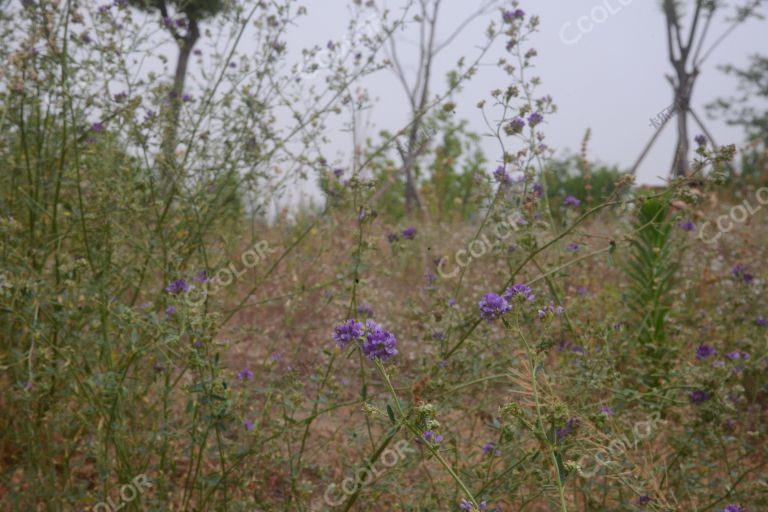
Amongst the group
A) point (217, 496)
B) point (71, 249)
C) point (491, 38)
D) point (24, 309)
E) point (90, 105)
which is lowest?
point (217, 496)

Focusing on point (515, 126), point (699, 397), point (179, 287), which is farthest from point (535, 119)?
point (179, 287)

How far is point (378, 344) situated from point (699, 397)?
1.31 meters

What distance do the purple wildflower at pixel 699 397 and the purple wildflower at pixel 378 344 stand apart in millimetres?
1271

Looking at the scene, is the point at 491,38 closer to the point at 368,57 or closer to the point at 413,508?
the point at 368,57

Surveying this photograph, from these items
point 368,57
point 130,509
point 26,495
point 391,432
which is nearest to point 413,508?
point 391,432

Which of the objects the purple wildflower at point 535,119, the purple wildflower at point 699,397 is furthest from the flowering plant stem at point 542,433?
the purple wildflower at point 535,119

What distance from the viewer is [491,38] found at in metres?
2.80

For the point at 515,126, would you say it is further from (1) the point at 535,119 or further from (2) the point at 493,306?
(2) the point at 493,306

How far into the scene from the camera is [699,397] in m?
2.20

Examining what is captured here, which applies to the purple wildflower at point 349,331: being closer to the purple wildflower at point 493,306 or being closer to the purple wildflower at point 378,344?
the purple wildflower at point 378,344

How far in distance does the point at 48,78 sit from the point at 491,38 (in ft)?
5.64

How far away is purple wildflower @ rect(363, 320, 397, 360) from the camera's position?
4.55 feet

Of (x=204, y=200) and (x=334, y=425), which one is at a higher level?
(x=204, y=200)

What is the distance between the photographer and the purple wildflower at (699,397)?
220cm
